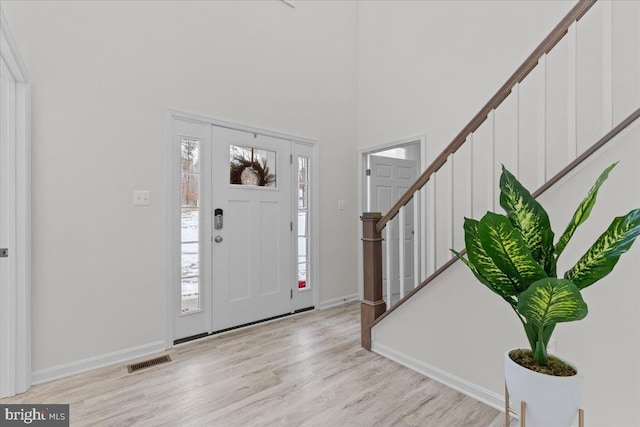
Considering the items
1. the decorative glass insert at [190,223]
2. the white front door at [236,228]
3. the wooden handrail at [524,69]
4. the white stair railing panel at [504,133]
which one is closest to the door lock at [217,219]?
the white front door at [236,228]

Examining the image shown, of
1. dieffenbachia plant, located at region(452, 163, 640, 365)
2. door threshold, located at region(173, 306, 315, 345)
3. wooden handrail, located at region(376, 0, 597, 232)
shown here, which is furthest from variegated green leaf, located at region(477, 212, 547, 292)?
door threshold, located at region(173, 306, 315, 345)

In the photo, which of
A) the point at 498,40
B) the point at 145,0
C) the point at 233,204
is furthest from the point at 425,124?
the point at 145,0

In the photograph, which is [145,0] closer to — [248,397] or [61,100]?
[61,100]

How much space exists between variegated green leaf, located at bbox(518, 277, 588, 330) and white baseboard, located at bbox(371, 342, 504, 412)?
4.06 ft

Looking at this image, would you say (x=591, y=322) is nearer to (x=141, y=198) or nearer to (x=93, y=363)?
(x=141, y=198)

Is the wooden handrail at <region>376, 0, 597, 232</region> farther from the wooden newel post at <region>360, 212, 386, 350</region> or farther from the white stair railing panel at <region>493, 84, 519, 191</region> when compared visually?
the white stair railing panel at <region>493, 84, 519, 191</region>

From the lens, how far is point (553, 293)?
31.3 inches

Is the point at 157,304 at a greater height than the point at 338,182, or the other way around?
the point at 338,182

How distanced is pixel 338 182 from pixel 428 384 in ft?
7.85

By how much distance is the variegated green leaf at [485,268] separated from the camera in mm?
944

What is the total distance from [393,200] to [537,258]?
3185 mm

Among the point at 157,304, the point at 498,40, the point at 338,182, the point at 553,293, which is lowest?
the point at 157,304

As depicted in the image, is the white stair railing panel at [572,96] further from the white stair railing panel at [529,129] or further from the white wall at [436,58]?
the white wall at [436,58]

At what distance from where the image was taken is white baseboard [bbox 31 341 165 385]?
6.80 ft
